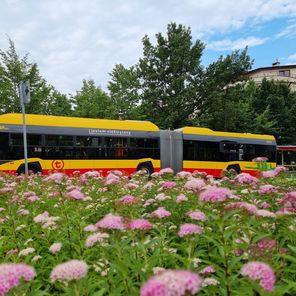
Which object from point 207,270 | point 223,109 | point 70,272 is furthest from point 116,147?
point 223,109

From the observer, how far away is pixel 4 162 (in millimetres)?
16125

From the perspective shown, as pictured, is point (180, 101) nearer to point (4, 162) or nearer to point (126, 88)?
point (126, 88)

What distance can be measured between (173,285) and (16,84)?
2846 cm

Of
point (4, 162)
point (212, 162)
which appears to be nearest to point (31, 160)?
point (4, 162)

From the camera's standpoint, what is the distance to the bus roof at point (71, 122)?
1664 centimetres

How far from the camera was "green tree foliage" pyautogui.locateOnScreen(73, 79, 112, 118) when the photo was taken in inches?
1453

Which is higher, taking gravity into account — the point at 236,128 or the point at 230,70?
the point at 230,70

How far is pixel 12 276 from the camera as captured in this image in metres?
1.80

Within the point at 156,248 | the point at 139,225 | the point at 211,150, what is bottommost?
the point at 211,150

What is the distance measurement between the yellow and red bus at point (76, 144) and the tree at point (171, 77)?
14415mm

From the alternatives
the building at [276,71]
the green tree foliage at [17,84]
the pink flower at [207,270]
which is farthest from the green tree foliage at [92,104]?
the building at [276,71]

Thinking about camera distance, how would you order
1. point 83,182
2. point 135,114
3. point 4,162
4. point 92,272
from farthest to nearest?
point 135,114, point 4,162, point 83,182, point 92,272

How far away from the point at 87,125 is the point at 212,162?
→ 9.13 metres

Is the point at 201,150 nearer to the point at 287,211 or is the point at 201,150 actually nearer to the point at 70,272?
the point at 287,211
